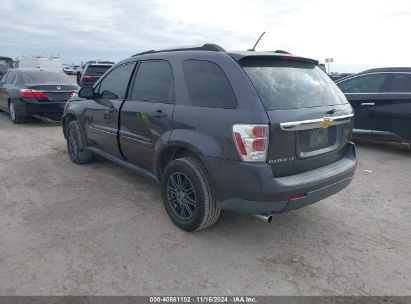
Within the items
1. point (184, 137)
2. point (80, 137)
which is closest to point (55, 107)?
point (80, 137)

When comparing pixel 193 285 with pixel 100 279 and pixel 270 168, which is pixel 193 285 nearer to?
pixel 100 279

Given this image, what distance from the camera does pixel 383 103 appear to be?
6949mm

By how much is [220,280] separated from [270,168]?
1.00m

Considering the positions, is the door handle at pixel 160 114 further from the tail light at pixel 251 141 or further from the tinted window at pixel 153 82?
the tail light at pixel 251 141

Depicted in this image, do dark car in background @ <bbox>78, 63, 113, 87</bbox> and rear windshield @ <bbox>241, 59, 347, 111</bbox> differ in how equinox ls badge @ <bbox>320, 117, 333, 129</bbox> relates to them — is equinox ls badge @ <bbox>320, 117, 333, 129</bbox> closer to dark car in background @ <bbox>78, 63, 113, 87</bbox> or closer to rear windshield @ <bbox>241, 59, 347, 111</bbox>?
rear windshield @ <bbox>241, 59, 347, 111</bbox>

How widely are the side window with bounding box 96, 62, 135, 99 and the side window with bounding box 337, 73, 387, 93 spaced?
5.22 metres

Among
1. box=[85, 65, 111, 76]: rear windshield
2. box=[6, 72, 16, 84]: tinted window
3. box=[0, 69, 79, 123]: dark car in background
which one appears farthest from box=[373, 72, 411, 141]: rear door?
box=[85, 65, 111, 76]: rear windshield

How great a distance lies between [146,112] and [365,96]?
529 cm

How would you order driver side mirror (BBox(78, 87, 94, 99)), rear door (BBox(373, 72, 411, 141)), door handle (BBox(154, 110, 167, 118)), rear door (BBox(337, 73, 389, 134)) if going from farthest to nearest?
A: rear door (BBox(337, 73, 389, 134))
rear door (BBox(373, 72, 411, 141))
driver side mirror (BBox(78, 87, 94, 99))
door handle (BBox(154, 110, 167, 118))

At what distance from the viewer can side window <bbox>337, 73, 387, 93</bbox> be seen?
7.18 meters

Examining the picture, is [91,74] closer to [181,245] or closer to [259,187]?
[181,245]

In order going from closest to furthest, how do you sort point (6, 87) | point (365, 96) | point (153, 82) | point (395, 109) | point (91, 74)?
point (153, 82) → point (395, 109) → point (365, 96) → point (6, 87) → point (91, 74)

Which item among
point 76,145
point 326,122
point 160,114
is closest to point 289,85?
point 326,122

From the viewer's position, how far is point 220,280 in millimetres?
2777
